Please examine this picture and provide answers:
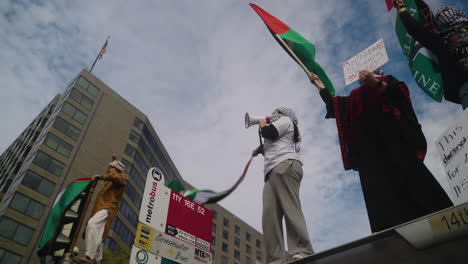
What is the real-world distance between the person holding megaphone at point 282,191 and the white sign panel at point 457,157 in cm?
119

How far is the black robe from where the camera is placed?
2449mm

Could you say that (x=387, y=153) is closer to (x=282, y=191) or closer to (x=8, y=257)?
(x=282, y=191)

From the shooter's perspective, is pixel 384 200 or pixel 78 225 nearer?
pixel 384 200

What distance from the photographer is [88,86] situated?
4575 cm

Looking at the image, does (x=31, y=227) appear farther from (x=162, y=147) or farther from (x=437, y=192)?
(x=437, y=192)

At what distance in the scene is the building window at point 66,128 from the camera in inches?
1590

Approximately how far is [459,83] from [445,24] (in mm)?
614

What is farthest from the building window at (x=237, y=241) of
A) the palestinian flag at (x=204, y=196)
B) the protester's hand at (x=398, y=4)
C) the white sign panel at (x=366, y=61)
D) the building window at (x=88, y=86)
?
the protester's hand at (x=398, y=4)

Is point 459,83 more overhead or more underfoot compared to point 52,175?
more underfoot

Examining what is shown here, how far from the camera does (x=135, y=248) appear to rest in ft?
12.9

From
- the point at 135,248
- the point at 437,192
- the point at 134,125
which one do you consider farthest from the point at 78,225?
the point at 134,125

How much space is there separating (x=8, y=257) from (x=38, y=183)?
7.73 meters

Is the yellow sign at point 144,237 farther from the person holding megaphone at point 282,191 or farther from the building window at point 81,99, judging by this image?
the building window at point 81,99

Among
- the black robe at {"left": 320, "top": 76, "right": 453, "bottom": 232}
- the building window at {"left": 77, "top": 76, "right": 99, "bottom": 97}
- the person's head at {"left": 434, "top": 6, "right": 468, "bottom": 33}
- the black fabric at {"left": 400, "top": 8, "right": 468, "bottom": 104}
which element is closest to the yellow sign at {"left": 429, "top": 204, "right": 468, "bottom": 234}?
the black robe at {"left": 320, "top": 76, "right": 453, "bottom": 232}
